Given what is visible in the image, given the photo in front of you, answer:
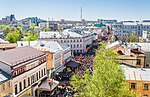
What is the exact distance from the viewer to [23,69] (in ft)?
108

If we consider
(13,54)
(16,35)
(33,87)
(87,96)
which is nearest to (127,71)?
(87,96)

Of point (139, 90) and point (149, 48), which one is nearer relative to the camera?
point (139, 90)

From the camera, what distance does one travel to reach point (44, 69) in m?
42.3

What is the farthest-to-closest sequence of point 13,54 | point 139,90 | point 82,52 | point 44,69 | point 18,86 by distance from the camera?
point 82,52, point 44,69, point 13,54, point 18,86, point 139,90

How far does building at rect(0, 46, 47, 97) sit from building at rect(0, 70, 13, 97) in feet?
2.13

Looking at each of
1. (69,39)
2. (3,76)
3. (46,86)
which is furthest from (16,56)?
(69,39)

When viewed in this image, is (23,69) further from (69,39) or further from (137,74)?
(69,39)

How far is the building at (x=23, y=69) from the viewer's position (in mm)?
29875

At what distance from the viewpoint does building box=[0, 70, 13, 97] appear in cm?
2698

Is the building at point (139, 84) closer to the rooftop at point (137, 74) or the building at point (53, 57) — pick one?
the rooftop at point (137, 74)

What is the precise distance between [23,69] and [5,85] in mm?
5361

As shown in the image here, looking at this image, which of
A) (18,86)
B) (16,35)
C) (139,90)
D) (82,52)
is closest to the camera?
(139,90)

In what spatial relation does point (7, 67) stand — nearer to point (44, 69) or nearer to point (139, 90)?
point (44, 69)

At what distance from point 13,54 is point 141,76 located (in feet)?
63.0
